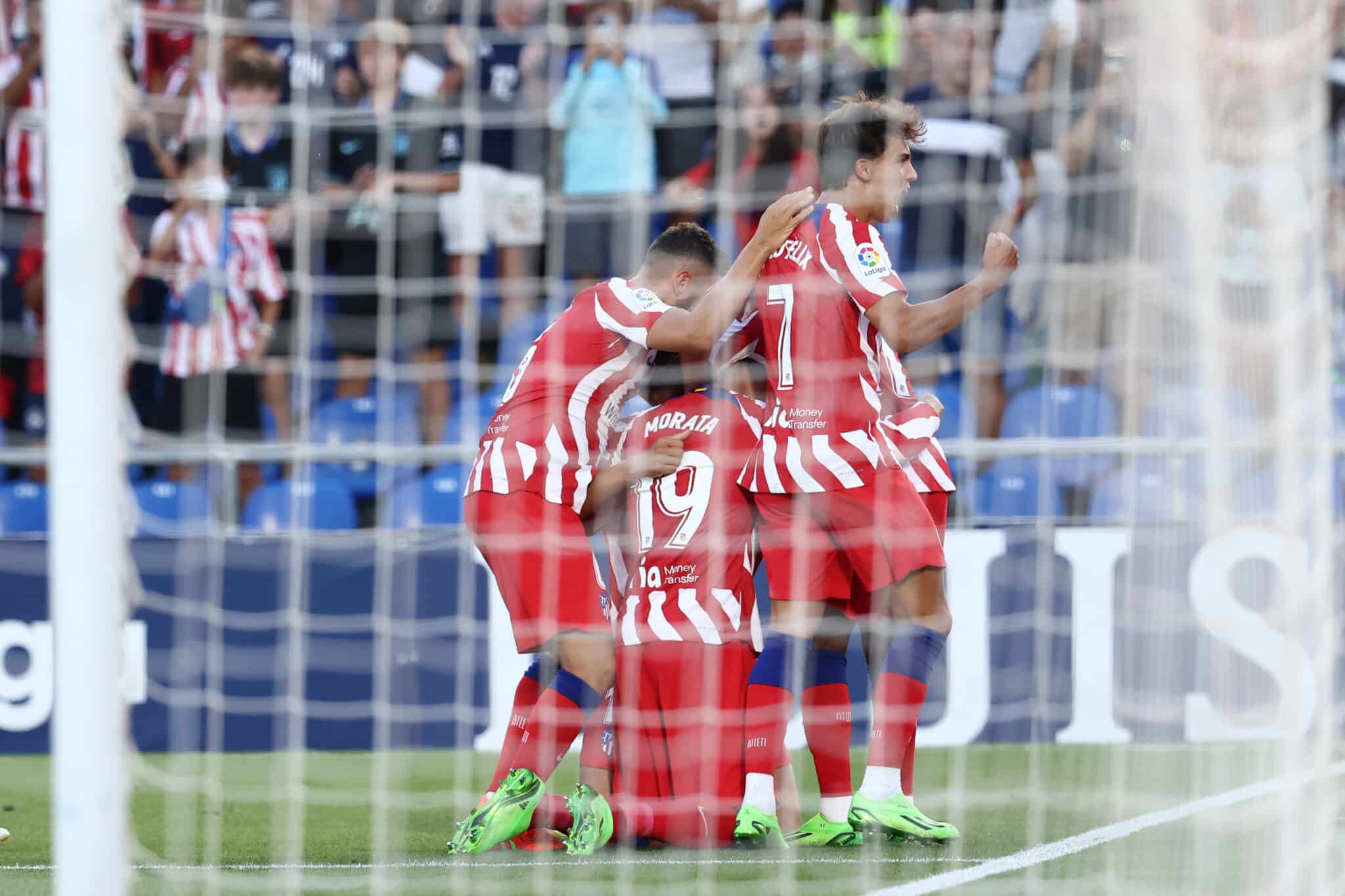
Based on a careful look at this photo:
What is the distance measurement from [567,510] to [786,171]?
6.12 ft

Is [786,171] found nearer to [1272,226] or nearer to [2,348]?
[1272,226]

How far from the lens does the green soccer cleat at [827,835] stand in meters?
3.97

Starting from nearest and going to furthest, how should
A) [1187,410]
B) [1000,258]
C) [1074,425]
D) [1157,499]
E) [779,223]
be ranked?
[1187,410]
[1157,499]
[1000,258]
[779,223]
[1074,425]

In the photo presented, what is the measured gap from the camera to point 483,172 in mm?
6395

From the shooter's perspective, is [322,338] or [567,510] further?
[322,338]

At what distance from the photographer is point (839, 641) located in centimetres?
415

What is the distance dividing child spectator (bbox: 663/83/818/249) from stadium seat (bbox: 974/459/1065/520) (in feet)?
3.74

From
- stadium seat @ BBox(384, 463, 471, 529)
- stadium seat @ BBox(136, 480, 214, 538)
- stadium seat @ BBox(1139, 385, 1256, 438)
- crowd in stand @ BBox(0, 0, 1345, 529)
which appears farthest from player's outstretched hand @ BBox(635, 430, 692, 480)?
stadium seat @ BBox(136, 480, 214, 538)

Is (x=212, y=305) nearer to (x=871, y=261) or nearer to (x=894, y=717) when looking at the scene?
(x=871, y=261)

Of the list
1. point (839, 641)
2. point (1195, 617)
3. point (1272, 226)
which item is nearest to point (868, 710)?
point (839, 641)

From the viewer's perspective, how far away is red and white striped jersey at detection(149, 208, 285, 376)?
5918 mm

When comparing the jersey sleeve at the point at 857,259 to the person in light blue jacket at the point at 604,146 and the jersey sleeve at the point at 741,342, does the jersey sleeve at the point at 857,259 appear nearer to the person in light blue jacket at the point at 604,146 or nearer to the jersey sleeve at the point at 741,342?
the jersey sleeve at the point at 741,342

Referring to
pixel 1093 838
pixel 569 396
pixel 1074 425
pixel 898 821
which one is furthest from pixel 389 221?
pixel 1093 838

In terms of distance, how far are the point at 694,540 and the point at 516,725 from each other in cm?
59
